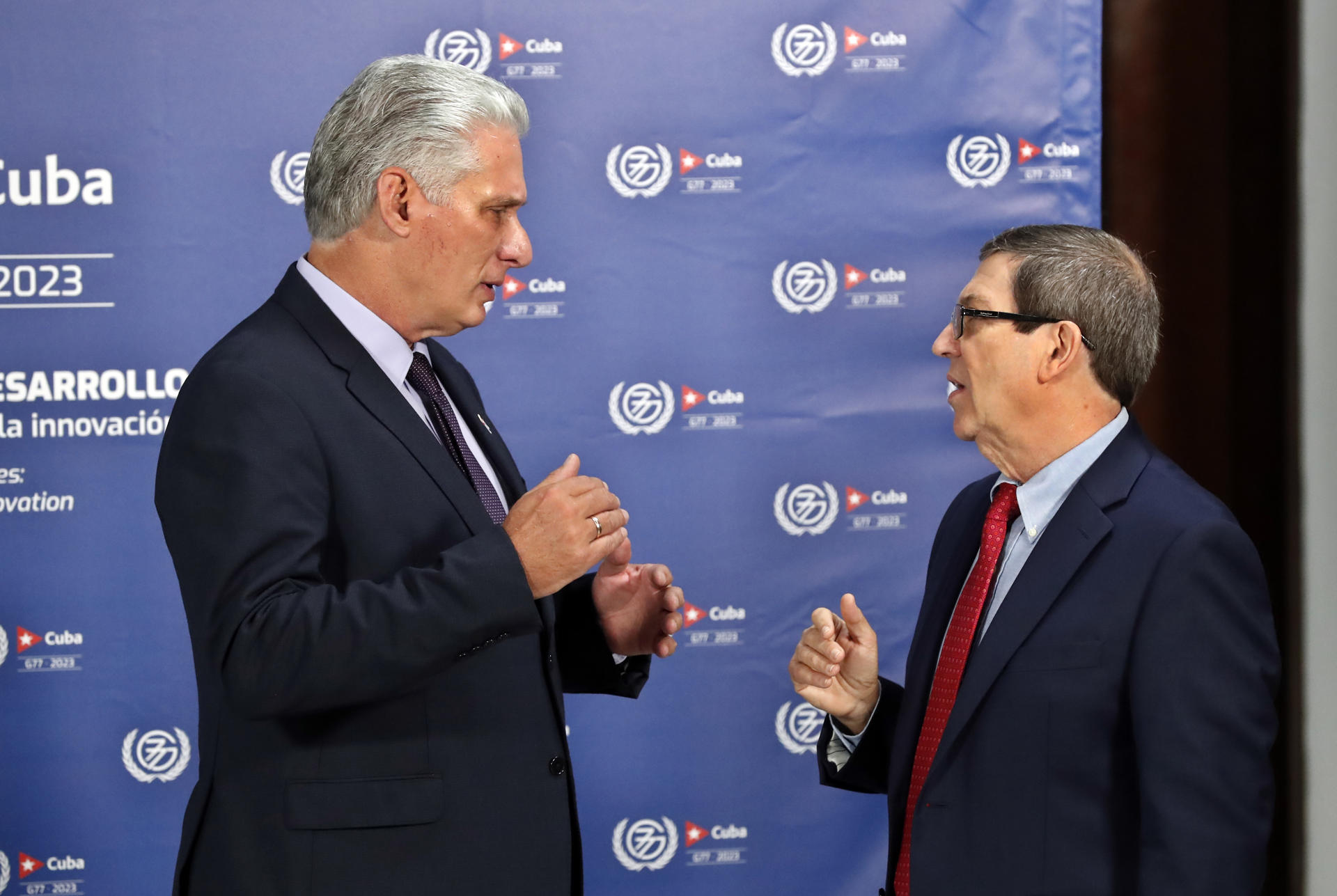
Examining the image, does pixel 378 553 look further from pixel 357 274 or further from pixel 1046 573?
pixel 1046 573

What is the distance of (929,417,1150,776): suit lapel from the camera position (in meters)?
1.58

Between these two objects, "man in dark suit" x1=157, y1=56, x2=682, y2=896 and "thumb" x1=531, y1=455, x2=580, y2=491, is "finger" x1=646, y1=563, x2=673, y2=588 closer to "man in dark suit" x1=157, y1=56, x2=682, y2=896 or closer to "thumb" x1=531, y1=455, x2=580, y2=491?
"man in dark suit" x1=157, y1=56, x2=682, y2=896

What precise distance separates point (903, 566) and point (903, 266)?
2.82ft

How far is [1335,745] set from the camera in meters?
2.70

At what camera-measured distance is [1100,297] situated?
68.0 inches

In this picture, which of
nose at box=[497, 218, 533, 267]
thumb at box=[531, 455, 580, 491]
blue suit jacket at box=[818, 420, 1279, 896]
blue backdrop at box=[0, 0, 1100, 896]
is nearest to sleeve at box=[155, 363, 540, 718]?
thumb at box=[531, 455, 580, 491]

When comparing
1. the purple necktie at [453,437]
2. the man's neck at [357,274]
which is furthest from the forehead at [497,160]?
the purple necktie at [453,437]

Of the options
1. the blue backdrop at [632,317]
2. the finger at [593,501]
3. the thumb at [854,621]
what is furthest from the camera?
the blue backdrop at [632,317]

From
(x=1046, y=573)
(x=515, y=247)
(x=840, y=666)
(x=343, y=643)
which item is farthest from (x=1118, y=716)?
(x=515, y=247)

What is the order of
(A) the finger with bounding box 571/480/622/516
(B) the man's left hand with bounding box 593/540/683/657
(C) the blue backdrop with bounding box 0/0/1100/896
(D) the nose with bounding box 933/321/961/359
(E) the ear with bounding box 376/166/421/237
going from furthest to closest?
(C) the blue backdrop with bounding box 0/0/1100/896, (B) the man's left hand with bounding box 593/540/683/657, (D) the nose with bounding box 933/321/961/359, (E) the ear with bounding box 376/166/421/237, (A) the finger with bounding box 571/480/622/516

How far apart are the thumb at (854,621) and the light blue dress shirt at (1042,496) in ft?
0.63

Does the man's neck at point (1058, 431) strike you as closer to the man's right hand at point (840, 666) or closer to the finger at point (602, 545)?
the man's right hand at point (840, 666)

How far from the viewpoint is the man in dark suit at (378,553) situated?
142cm

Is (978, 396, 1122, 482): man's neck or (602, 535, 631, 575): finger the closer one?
(978, 396, 1122, 482): man's neck
